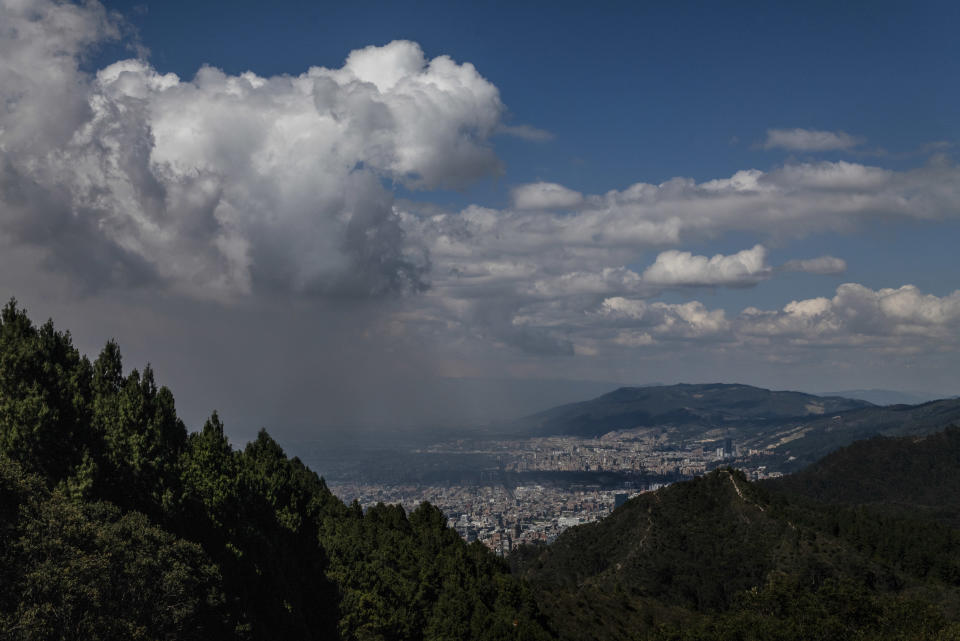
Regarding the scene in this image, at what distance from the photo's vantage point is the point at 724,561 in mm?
98812

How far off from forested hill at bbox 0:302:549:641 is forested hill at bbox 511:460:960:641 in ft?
69.5

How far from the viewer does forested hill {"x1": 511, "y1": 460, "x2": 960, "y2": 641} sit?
6322cm

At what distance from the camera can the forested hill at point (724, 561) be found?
6322cm

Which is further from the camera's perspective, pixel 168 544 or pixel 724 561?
pixel 724 561

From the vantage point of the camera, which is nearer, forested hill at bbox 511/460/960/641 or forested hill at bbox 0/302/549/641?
forested hill at bbox 0/302/549/641

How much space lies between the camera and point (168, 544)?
999 inches

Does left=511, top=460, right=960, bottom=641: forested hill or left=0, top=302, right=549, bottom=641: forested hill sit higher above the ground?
left=0, top=302, right=549, bottom=641: forested hill

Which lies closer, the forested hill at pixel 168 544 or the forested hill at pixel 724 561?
the forested hill at pixel 168 544

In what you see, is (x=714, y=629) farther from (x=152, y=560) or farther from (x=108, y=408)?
(x=108, y=408)

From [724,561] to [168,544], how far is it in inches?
3580

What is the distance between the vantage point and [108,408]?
31.0 metres

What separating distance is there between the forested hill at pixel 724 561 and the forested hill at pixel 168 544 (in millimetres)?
21170

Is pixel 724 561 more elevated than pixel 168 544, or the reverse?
pixel 168 544

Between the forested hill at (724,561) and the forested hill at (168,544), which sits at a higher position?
the forested hill at (168,544)
